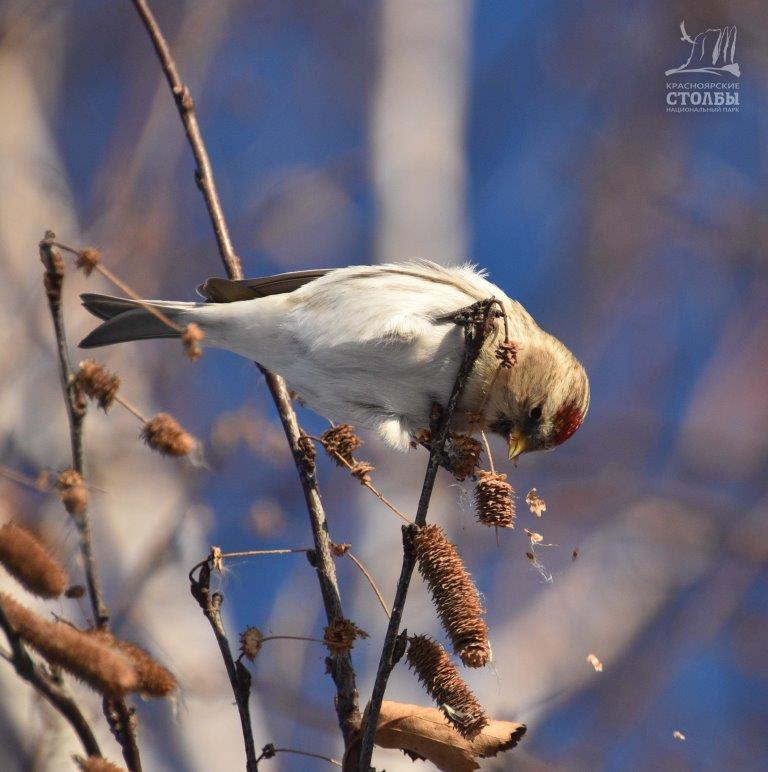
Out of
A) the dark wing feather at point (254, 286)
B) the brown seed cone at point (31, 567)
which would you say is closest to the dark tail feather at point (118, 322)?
the dark wing feather at point (254, 286)

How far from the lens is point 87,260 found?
50.9 inches

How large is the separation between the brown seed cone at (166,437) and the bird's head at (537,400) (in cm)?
119

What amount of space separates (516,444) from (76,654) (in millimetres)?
1566

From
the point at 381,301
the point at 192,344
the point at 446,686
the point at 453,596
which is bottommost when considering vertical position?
the point at 446,686

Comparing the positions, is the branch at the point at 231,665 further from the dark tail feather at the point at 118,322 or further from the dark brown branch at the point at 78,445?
the dark tail feather at the point at 118,322

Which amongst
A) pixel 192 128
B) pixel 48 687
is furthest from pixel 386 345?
pixel 48 687

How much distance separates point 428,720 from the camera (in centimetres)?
149

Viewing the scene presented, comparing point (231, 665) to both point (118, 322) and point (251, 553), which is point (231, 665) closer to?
point (251, 553)

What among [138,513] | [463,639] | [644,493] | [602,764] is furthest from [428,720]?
[644,493]

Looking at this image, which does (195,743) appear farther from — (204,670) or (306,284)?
(306,284)

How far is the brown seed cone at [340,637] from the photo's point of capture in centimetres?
150

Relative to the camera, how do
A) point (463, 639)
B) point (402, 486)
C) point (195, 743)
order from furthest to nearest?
point (402, 486) → point (195, 743) → point (463, 639)

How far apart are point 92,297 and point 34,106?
2410 millimetres

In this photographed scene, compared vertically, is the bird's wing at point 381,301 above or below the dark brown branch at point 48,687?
above
